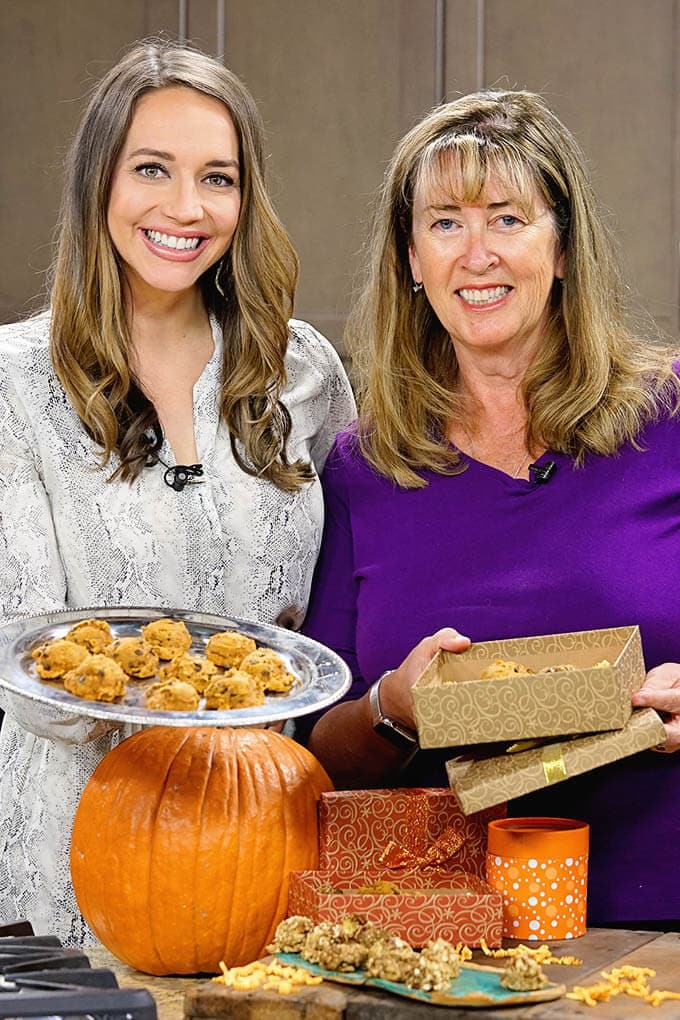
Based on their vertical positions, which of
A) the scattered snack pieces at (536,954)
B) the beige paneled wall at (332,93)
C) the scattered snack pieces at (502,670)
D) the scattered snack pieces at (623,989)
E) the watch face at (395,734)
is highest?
the beige paneled wall at (332,93)


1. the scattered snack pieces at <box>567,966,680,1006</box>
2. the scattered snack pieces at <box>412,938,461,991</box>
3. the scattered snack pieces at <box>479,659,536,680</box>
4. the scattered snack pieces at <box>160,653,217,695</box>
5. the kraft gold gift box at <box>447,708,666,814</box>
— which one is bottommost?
the scattered snack pieces at <box>567,966,680,1006</box>

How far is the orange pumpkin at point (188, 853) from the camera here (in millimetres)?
1424

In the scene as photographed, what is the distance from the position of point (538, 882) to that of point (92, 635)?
0.48m

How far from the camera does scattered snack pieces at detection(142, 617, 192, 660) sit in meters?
1.46

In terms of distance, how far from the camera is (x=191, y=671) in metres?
1.41

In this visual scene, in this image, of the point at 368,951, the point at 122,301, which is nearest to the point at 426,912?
the point at 368,951

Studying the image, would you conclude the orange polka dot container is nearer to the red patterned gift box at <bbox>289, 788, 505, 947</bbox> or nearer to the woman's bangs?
the red patterned gift box at <bbox>289, 788, 505, 947</bbox>

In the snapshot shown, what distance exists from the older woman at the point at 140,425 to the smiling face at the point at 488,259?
29 cm

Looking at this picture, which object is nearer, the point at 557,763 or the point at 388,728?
the point at 557,763

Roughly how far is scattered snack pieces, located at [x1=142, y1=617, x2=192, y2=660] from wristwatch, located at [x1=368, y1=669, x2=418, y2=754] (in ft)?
0.76

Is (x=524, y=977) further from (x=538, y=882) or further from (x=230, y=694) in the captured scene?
(x=230, y=694)

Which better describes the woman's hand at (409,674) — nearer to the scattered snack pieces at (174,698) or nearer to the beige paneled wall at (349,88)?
the scattered snack pieces at (174,698)

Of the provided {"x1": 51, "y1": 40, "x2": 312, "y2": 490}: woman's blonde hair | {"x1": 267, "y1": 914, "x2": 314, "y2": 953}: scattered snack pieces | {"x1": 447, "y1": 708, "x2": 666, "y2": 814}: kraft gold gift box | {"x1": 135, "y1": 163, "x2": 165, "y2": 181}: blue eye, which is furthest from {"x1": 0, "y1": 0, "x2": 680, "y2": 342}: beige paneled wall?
{"x1": 267, "y1": 914, "x2": 314, "y2": 953}: scattered snack pieces

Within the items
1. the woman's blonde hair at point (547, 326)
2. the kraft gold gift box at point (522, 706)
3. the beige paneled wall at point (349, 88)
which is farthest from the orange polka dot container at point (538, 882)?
the beige paneled wall at point (349, 88)
